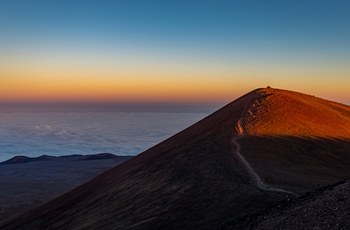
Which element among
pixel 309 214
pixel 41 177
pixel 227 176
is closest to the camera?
pixel 309 214

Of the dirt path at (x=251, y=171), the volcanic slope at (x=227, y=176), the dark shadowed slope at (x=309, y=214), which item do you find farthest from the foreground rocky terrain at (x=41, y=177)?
the dark shadowed slope at (x=309, y=214)

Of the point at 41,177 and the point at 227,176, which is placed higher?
the point at 227,176

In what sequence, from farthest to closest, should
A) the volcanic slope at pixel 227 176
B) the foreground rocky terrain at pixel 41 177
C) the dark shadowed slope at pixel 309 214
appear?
the foreground rocky terrain at pixel 41 177 → the volcanic slope at pixel 227 176 → the dark shadowed slope at pixel 309 214

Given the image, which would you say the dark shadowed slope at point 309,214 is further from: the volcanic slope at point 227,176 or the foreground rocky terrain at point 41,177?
the foreground rocky terrain at point 41,177

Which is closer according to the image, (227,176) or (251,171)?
(227,176)

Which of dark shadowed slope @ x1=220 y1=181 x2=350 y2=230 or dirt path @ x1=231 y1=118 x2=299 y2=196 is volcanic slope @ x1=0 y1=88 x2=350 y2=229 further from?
dark shadowed slope @ x1=220 y1=181 x2=350 y2=230

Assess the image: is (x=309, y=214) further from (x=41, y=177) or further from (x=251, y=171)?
(x=41, y=177)

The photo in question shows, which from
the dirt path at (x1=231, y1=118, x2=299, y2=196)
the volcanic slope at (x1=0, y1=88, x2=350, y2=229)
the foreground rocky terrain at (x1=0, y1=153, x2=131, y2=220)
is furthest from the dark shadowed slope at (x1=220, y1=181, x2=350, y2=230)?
the foreground rocky terrain at (x1=0, y1=153, x2=131, y2=220)

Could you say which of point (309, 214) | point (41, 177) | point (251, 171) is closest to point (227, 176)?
point (251, 171)
